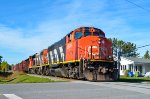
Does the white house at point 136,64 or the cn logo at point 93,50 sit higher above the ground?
the cn logo at point 93,50

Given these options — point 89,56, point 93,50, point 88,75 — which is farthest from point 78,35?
point 88,75

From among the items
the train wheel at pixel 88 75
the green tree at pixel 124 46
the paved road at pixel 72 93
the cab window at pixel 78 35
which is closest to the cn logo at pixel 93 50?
the cab window at pixel 78 35

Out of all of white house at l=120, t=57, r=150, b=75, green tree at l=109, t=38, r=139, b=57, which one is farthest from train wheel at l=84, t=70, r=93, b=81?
green tree at l=109, t=38, r=139, b=57

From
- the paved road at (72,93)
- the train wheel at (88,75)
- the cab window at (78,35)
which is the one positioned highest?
the cab window at (78,35)

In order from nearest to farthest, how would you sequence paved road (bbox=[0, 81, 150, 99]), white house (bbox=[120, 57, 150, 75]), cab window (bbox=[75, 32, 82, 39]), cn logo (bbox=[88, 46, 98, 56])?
paved road (bbox=[0, 81, 150, 99])
cn logo (bbox=[88, 46, 98, 56])
cab window (bbox=[75, 32, 82, 39])
white house (bbox=[120, 57, 150, 75])

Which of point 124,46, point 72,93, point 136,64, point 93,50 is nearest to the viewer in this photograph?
point 72,93

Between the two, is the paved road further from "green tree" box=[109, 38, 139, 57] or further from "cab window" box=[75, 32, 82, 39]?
"green tree" box=[109, 38, 139, 57]

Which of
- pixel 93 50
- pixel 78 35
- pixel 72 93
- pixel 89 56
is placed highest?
pixel 78 35

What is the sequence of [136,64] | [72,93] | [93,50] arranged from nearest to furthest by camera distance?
[72,93]
[93,50]
[136,64]

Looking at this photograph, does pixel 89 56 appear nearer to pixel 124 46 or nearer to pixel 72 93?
pixel 72 93

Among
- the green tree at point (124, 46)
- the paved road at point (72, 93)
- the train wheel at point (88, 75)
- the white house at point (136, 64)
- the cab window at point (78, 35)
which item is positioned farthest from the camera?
the green tree at point (124, 46)

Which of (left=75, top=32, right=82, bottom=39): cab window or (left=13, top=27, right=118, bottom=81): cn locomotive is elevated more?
(left=75, top=32, right=82, bottom=39): cab window

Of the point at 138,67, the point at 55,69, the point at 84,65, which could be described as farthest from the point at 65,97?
the point at 138,67

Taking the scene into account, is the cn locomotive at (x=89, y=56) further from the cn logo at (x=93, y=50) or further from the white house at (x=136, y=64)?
the white house at (x=136, y=64)
